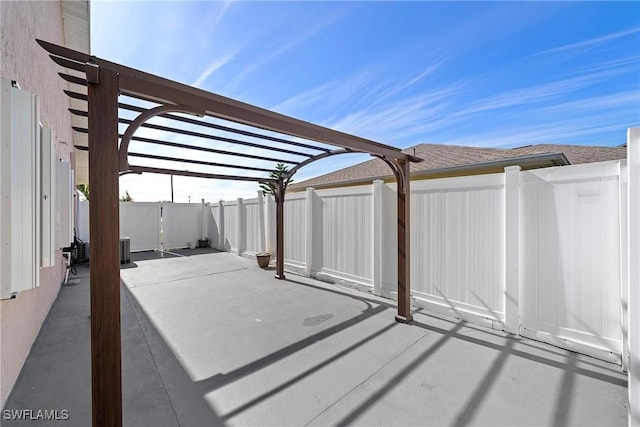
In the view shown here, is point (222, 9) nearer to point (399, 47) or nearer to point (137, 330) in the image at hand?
point (399, 47)

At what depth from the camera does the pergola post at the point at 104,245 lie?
1.61 meters

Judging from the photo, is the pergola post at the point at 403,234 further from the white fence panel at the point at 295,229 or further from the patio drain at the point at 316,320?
the white fence panel at the point at 295,229

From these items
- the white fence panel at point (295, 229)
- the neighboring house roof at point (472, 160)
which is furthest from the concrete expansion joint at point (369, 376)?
the white fence panel at point (295, 229)

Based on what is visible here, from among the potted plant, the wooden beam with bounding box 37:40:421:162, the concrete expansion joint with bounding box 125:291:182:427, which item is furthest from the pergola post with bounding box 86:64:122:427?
the potted plant

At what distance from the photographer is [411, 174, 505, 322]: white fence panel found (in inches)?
147

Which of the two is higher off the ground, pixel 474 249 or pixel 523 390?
pixel 474 249

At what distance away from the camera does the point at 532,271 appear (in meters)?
3.40

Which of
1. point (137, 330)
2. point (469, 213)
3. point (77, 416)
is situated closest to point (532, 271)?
point (469, 213)

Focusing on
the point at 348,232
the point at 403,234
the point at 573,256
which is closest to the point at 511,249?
the point at 573,256

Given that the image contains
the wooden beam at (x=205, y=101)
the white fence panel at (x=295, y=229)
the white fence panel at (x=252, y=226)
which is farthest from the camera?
the white fence panel at (x=252, y=226)

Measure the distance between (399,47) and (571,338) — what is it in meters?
5.39

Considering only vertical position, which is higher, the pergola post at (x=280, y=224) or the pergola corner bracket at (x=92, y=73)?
the pergola corner bracket at (x=92, y=73)

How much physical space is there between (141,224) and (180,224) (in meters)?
1.59

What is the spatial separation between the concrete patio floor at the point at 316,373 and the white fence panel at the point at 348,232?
124 cm
